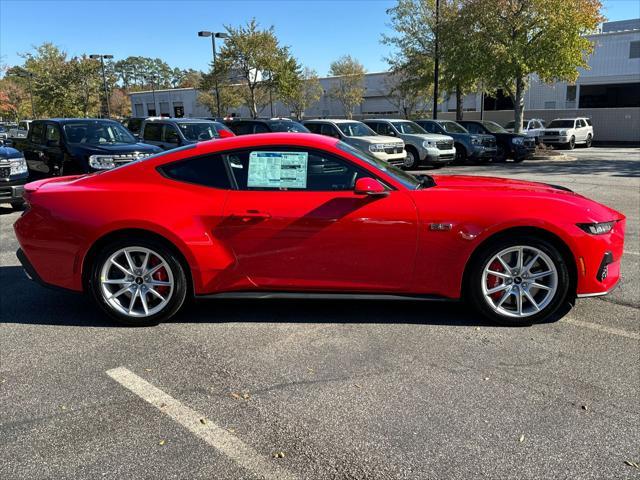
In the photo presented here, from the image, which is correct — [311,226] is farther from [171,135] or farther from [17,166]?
[171,135]

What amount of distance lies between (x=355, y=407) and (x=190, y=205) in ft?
6.72

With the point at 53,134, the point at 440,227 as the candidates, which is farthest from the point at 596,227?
the point at 53,134

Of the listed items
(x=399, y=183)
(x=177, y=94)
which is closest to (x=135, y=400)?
Answer: (x=399, y=183)

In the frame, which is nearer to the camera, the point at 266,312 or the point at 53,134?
the point at 266,312

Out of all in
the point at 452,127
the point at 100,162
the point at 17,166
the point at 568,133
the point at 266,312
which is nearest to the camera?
the point at 266,312

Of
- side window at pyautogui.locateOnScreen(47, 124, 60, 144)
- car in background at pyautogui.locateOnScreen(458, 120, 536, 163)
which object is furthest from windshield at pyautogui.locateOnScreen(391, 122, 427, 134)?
side window at pyautogui.locateOnScreen(47, 124, 60, 144)

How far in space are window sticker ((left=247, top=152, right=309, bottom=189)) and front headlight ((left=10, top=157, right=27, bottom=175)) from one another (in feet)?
21.9

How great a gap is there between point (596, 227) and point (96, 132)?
1033 centimetres

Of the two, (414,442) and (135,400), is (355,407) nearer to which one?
(414,442)

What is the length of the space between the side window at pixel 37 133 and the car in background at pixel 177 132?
2.89 m

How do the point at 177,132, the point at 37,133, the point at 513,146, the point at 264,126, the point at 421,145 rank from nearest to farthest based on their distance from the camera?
the point at 37,133 → the point at 177,132 → the point at 264,126 → the point at 421,145 → the point at 513,146

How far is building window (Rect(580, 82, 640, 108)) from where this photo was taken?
42594 mm

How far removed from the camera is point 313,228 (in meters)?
4.03

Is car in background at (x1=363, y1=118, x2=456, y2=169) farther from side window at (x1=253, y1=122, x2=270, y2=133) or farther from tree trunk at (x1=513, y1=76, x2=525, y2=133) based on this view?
tree trunk at (x1=513, y1=76, x2=525, y2=133)
